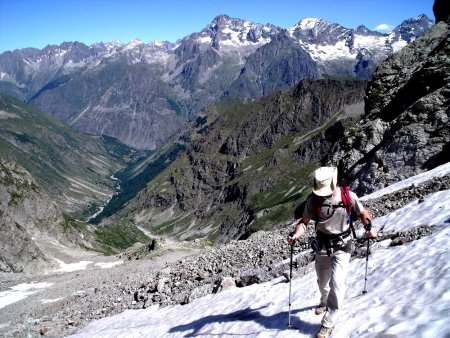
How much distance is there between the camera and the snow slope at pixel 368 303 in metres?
Answer: 11.9

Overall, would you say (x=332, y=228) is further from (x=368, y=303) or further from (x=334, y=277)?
(x=368, y=303)

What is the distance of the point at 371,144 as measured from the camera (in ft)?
154

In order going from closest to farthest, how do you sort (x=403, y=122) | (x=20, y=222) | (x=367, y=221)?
(x=367, y=221) < (x=403, y=122) < (x=20, y=222)

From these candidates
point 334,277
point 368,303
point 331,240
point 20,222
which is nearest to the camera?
point 334,277

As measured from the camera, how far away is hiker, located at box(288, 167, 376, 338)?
1270cm

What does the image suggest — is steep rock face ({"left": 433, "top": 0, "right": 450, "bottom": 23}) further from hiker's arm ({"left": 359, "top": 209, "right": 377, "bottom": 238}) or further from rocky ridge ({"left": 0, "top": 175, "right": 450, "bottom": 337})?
hiker's arm ({"left": 359, "top": 209, "right": 377, "bottom": 238})

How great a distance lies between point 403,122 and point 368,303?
98.8 ft

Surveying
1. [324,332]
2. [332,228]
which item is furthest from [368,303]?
[332,228]

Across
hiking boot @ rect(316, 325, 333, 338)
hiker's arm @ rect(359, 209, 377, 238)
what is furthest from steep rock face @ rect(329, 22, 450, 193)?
hiking boot @ rect(316, 325, 333, 338)

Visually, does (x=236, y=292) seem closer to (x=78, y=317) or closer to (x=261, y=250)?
(x=261, y=250)

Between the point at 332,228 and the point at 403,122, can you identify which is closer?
the point at 332,228

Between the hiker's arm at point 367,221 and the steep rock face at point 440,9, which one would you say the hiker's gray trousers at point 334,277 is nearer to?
the hiker's arm at point 367,221

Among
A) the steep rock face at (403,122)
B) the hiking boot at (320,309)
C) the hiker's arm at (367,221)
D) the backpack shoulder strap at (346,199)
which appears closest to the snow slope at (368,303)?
the hiking boot at (320,309)

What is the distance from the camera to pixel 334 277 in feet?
42.1
